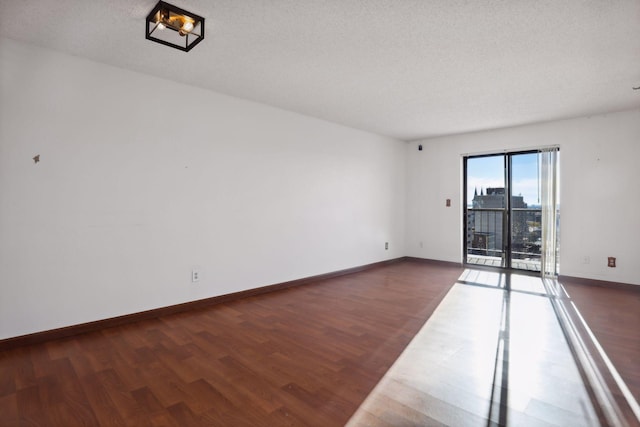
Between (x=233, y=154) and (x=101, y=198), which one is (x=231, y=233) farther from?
(x=101, y=198)

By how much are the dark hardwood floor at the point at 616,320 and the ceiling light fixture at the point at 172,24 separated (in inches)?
151

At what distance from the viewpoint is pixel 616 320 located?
3.41 metres

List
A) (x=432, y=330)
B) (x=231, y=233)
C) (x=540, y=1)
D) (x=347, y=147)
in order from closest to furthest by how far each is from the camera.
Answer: (x=540, y=1) < (x=432, y=330) < (x=231, y=233) < (x=347, y=147)

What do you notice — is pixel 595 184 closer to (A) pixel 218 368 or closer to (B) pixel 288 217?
(B) pixel 288 217

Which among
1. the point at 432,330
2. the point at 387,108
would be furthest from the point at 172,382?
the point at 387,108

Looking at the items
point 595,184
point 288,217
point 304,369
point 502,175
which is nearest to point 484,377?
point 304,369

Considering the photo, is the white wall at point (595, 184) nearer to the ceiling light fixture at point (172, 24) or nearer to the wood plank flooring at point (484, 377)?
the wood plank flooring at point (484, 377)

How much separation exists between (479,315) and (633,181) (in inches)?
128

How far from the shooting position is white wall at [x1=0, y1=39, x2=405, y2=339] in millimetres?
2787

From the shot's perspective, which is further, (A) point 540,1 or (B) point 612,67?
(B) point 612,67

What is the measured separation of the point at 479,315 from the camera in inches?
140

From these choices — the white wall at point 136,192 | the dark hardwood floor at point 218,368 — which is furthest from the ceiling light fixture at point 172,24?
the dark hardwood floor at point 218,368

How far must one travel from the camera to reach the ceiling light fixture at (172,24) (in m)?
2.24

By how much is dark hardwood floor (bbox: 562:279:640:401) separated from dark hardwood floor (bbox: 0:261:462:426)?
1.49 meters
